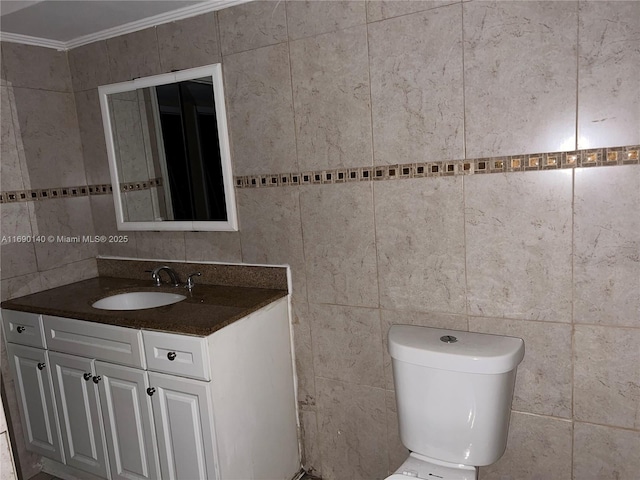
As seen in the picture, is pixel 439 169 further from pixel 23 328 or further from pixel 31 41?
pixel 31 41

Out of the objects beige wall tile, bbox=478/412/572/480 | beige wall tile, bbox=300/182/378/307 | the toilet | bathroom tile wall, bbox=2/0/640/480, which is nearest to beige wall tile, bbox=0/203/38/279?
bathroom tile wall, bbox=2/0/640/480

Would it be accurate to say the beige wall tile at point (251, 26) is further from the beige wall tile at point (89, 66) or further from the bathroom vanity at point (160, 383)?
the bathroom vanity at point (160, 383)

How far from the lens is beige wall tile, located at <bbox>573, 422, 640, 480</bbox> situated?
1.59m

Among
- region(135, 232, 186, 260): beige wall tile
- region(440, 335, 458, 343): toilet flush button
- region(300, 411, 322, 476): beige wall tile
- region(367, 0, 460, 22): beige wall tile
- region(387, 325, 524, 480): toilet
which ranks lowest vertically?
region(300, 411, 322, 476): beige wall tile

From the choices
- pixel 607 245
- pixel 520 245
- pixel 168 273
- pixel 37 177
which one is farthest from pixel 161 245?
pixel 607 245

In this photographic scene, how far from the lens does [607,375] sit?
1594mm

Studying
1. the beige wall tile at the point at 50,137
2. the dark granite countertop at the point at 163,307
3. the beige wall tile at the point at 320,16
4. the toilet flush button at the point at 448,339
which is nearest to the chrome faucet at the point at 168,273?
the dark granite countertop at the point at 163,307

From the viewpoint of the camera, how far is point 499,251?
66.9 inches

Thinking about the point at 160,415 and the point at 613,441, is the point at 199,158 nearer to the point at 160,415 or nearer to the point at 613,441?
the point at 160,415

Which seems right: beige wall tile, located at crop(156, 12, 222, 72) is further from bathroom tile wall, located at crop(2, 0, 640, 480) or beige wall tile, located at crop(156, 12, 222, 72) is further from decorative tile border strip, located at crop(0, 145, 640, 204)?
decorative tile border strip, located at crop(0, 145, 640, 204)

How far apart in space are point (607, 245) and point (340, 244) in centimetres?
97

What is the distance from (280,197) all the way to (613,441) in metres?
1.55

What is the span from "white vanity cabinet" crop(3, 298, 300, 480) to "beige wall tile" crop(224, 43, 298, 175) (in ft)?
2.11

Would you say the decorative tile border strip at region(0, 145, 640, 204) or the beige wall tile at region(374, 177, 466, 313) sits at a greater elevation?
the decorative tile border strip at region(0, 145, 640, 204)
